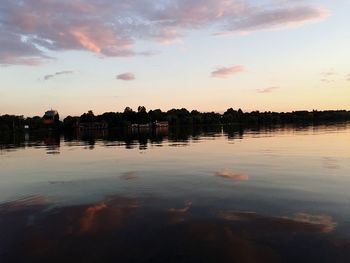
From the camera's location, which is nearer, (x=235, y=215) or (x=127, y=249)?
(x=127, y=249)

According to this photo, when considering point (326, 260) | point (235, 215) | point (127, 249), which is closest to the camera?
point (326, 260)

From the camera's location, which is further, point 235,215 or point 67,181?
point 67,181

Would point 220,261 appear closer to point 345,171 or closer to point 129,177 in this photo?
point 129,177

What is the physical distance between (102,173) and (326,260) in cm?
2492

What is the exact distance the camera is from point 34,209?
21.0 metres

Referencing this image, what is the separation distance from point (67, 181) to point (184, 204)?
1316 cm

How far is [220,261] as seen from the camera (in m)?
12.9

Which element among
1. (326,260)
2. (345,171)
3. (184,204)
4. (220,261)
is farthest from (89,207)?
(345,171)

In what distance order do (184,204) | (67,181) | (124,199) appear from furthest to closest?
(67,181)
(124,199)
(184,204)

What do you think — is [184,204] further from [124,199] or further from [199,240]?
A: [199,240]

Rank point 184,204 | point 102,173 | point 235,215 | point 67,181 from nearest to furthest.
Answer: point 235,215, point 184,204, point 67,181, point 102,173

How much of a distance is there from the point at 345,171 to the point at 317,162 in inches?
275

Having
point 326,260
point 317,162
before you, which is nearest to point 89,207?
point 326,260

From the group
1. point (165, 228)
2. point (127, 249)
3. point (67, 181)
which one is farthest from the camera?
point (67, 181)
